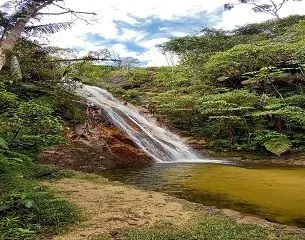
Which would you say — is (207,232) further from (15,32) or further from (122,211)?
(15,32)

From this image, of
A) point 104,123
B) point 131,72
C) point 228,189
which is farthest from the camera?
point 131,72

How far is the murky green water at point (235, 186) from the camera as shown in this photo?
6371 mm

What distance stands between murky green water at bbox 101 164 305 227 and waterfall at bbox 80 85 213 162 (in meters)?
2.61

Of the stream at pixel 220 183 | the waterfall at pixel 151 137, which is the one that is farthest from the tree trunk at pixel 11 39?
the waterfall at pixel 151 137

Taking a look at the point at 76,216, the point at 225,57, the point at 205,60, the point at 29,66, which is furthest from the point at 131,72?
the point at 76,216

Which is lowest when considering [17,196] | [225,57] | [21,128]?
[17,196]

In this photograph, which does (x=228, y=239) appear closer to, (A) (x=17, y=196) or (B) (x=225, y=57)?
(A) (x=17, y=196)

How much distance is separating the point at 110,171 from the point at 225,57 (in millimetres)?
9784

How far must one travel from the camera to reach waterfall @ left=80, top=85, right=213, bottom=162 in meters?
14.9

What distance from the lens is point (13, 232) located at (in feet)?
13.3

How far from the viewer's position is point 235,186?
8.55 m

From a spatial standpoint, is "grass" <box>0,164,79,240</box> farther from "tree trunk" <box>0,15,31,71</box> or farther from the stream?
"tree trunk" <box>0,15,31,71</box>

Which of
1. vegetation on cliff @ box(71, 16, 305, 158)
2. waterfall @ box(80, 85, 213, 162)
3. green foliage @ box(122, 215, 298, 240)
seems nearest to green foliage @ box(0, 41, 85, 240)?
green foliage @ box(122, 215, 298, 240)

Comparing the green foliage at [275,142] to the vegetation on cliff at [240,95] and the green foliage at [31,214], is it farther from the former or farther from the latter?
the green foliage at [31,214]
